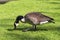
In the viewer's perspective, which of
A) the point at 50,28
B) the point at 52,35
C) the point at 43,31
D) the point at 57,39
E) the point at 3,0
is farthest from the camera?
the point at 3,0

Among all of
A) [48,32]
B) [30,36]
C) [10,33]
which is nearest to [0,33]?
[10,33]

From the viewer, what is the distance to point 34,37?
6.86 metres

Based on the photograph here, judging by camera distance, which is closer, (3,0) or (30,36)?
(30,36)

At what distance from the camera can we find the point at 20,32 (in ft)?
24.6

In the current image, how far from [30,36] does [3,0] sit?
1119 cm

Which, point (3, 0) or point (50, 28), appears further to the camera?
point (3, 0)

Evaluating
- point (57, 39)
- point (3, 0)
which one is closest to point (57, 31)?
point (57, 39)

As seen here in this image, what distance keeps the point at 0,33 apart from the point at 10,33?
0.31 m

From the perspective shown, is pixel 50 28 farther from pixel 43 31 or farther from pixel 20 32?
Answer: pixel 20 32

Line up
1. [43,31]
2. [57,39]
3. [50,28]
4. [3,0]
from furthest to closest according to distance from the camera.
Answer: [3,0] < [50,28] < [43,31] < [57,39]

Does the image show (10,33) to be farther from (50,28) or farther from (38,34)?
(50,28)

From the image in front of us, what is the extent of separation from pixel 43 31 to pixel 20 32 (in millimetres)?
717

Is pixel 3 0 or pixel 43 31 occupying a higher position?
pixel 43 31

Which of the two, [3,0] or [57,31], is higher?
[57,31]
